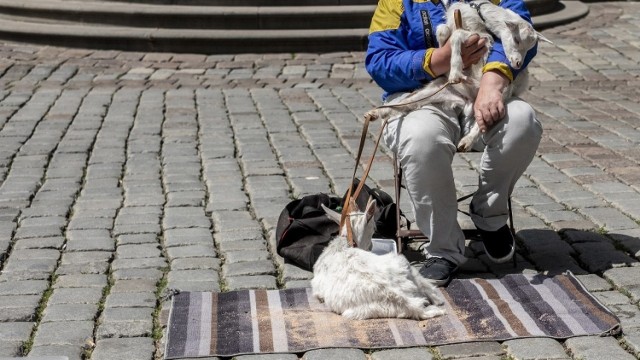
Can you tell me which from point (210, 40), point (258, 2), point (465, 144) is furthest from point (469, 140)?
point (258, 2)

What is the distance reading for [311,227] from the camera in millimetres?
4992

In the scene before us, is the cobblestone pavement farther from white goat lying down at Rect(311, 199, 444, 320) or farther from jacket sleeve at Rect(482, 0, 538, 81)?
jacket sleeve at Rect(482, 0, 538, 81)

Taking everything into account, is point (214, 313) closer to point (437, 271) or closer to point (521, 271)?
point (437, 271)

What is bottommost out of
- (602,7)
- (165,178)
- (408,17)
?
(602,7)

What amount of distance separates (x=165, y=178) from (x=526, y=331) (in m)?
3.13

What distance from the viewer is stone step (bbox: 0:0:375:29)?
35.6 ft

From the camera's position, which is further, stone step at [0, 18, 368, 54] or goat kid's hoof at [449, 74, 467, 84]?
stone step at [0, 18, 368, 54]

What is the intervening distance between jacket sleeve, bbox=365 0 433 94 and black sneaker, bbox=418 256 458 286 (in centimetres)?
82

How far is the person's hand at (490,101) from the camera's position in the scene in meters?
4.50

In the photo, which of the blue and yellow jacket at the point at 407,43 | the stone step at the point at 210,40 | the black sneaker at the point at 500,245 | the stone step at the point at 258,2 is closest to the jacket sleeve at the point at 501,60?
the blue and yellow jacket at the point at 407,43

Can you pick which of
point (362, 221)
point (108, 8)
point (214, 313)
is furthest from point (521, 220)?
point (108, 8)

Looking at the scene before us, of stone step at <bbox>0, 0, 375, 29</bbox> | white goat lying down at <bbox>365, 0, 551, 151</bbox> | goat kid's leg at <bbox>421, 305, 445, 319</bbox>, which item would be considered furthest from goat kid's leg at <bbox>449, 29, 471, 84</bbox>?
stone step at <bbox>0, 0, 375, 29</bbox>

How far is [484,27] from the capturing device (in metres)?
4.65

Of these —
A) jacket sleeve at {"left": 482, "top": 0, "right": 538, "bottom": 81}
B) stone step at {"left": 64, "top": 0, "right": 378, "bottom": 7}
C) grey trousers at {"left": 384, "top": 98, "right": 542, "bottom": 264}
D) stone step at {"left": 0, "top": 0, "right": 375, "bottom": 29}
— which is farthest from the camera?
stone step at {"left": 64, "top": 0, "right": 378, "bottom": 7}
